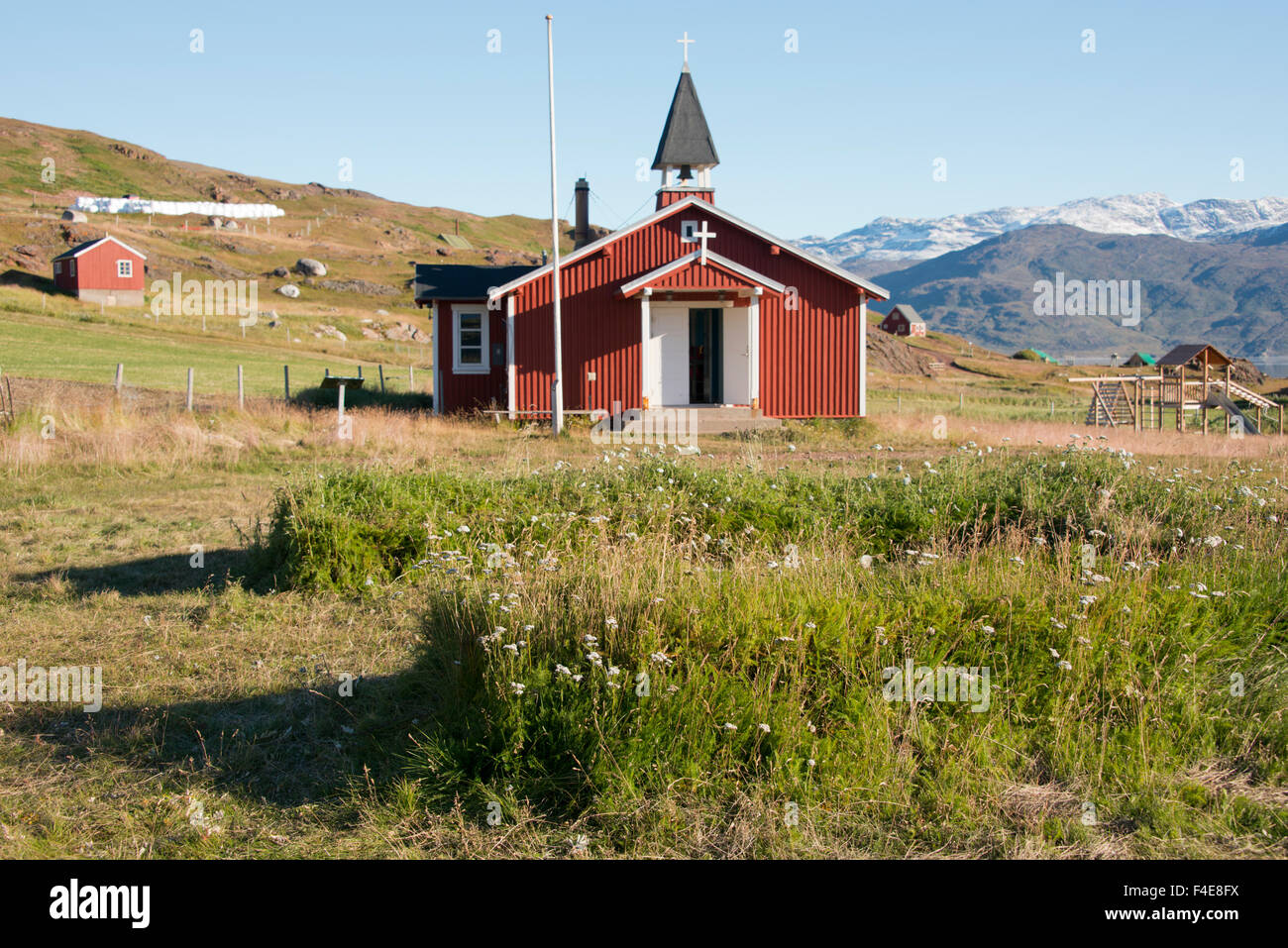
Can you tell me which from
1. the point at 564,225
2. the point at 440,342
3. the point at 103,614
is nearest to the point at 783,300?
the point at 440,342

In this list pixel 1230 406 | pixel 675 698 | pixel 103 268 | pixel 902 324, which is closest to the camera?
pixel 675 698

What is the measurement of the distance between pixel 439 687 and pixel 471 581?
793mm

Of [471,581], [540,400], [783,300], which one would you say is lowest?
[471,581]

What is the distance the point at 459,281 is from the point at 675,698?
2268cm

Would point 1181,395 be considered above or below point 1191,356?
below

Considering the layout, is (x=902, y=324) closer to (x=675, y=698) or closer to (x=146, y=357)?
(x=146, y=357)

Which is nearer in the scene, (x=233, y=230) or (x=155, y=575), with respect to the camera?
(x=155, y=575)

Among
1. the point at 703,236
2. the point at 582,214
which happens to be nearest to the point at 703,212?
the point at 703,236

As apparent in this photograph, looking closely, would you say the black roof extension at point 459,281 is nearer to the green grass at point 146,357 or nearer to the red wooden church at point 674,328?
the red wooden church at point 674,328

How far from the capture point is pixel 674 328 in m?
24.7

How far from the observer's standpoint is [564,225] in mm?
188625

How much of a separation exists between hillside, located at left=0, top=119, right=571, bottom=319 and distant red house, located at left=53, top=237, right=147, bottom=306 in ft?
15.0

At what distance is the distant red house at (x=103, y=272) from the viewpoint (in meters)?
65.9
